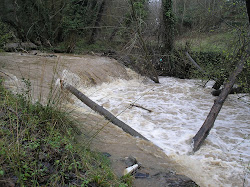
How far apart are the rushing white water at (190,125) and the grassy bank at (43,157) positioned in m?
1.20

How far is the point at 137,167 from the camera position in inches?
139

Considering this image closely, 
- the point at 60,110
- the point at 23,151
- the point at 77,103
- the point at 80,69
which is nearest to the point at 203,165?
the point at 60,110

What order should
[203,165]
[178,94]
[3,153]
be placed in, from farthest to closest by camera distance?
1. [178,94]
2. [203,165]
3. [3,153]

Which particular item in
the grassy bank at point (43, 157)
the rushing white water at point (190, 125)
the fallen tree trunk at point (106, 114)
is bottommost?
the rushing white water at point (190, 125)

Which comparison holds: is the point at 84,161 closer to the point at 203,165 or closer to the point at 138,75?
the point at 203,165

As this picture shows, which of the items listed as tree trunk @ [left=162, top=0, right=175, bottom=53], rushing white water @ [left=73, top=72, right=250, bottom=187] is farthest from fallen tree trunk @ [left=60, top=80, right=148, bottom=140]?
tree trunk @ [left=162, top=0, right=175, bottom=53]

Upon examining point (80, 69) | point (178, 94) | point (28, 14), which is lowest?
point (178, 94)

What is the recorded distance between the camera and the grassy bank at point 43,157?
7.80ft

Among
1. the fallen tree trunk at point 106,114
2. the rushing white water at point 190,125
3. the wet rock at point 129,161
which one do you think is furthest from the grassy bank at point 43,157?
the fallen tree trunk at point 106,114

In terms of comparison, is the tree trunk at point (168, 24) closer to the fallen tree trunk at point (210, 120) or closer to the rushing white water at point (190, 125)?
the rushing white water at point (190, 125)

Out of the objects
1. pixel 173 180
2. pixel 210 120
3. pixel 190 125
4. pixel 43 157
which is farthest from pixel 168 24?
pixel 43 157

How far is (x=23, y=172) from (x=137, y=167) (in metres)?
1.72

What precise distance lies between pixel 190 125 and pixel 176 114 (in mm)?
934

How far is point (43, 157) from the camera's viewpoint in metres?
2.71
